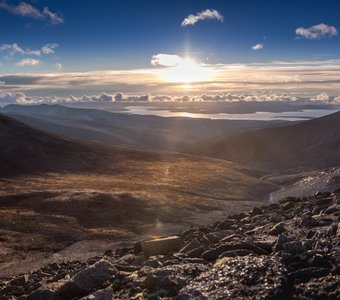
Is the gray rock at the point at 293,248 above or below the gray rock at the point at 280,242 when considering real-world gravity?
above

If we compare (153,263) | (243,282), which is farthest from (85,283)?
(243,282)

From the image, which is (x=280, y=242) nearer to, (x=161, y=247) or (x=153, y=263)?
(x=153, y=263)

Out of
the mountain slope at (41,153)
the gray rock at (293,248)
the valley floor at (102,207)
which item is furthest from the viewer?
the mountain slope at (41,153)

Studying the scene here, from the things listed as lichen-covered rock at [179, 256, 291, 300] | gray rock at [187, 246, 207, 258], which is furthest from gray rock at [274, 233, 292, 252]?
gray rock at [187, 246, 207, 258]

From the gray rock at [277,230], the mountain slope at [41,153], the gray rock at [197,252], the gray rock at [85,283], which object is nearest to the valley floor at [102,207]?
the mountain slope at [41,153]

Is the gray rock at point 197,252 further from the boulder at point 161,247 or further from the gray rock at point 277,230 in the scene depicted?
the gray rock at point 277,230

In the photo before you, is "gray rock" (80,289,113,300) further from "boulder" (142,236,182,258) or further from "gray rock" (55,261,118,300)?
"boulder" (142,236,182,258)
